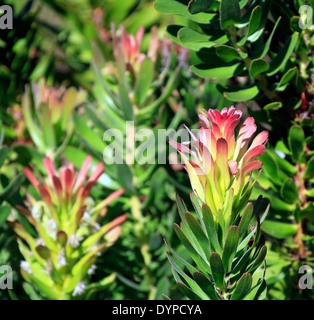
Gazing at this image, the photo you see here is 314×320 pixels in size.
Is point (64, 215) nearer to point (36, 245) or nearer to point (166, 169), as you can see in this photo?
point (36, 245)

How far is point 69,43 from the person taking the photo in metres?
1.14

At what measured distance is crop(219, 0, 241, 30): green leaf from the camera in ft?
1.51

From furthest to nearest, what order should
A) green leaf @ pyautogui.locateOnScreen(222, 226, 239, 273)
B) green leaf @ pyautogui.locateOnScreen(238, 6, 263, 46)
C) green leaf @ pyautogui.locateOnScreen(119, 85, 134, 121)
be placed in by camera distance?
green leaf @ pyautogui.locateOnScreen(119, 85, 134, 121), green leaf @ pyautogui.locateOnScreen(238, 6, 263, 46), green leaf @ pyautogui.locateOnScreen(222, 226, 239, 273)

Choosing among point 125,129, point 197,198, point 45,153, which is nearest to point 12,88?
point 45,153

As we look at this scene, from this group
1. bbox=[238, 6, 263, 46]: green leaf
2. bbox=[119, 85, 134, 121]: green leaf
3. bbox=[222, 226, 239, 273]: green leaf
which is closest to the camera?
bbox=[222, 226, 239, 273]: green leaf

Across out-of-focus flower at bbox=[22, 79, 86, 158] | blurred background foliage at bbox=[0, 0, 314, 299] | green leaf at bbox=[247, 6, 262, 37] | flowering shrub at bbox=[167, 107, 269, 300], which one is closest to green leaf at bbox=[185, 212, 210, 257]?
flowering shrub at bbox=[167, 107, 269, 300]

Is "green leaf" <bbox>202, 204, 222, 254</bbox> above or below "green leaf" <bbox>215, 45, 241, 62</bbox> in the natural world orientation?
below

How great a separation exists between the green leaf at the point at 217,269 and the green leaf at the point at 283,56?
0.25 metres

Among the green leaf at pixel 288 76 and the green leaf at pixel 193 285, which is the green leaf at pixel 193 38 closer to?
the green leaf at pixel 288 76

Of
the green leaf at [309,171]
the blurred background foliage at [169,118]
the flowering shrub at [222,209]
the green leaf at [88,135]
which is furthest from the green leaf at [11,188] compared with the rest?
the green leaf at [309,171]

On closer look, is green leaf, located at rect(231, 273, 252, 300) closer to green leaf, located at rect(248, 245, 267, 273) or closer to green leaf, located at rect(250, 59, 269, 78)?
green leaf, located at rect(248, 245, 267, 273)

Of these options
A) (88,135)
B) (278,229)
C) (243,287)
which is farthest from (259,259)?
(88,135)

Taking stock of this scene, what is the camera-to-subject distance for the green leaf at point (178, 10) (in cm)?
49

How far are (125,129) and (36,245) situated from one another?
230mm
